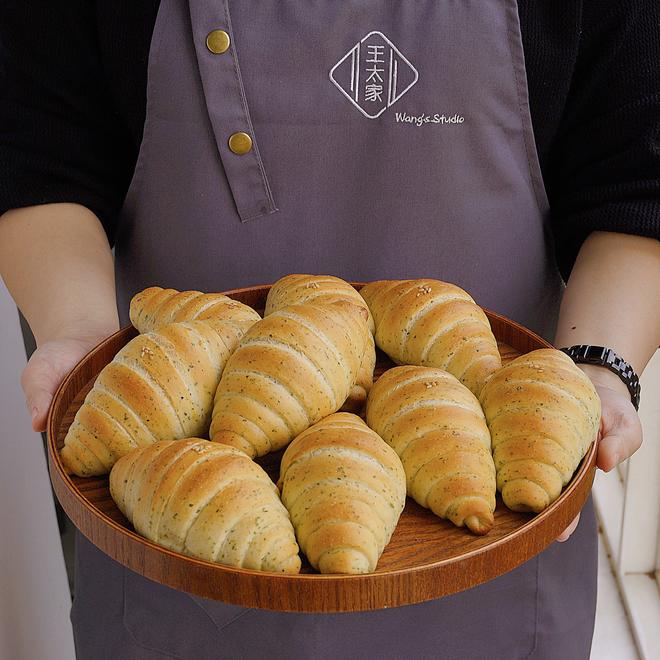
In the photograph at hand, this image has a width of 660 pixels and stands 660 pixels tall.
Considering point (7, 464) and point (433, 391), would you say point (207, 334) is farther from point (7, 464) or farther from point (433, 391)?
point (7, 464)

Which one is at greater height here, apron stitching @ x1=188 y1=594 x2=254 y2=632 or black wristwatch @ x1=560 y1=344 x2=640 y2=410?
black wristwatch @ x1=560 y1=344 x2=640 y2=410

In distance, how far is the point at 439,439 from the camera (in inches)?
25.9

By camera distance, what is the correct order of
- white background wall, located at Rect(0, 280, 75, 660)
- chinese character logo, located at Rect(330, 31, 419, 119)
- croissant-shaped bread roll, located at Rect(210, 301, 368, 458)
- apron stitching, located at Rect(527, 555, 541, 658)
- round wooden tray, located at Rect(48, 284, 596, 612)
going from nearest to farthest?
round wooden tray, located at Rect(48, 284, 596, 612) < croissant-shaped bread roll, located at Rect(210, 301, 368, 458) < chinese character logo, located at Rect(330, 31, 419, 119) < apron stitching, located at Rect(527, 555, 541, 658) < white background wall, located at Rect(0, 280, 75, 660)

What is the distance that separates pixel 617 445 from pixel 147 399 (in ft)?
1.37

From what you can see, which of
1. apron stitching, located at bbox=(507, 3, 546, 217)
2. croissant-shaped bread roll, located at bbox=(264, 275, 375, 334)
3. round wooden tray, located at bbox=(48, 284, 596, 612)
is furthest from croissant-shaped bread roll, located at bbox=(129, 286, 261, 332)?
apron stitching, located at bbox=(507, 3, 546, 217)

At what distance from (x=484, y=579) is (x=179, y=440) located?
9.7 inches

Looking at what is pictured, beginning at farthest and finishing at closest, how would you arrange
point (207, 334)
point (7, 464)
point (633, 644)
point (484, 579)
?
1. point (633, 644)
2. point (7, 464)
3. point (207, 334)
4. point (484, 579)

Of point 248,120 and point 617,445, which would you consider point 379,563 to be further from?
point 248,120

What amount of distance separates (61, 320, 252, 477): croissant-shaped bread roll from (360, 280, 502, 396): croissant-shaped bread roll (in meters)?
0.17

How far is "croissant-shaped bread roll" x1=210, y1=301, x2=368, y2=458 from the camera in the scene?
2.22 feet

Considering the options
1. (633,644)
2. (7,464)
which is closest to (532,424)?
(7,464)

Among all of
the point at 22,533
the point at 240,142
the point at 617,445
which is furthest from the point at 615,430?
the point at 22,533

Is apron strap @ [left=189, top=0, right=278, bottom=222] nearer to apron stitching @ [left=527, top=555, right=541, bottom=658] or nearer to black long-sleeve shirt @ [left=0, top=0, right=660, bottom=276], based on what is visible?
black long-sleeve shirt @ [left=0, top=0, right=660, bottom=276]

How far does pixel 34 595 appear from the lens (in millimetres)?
1428
